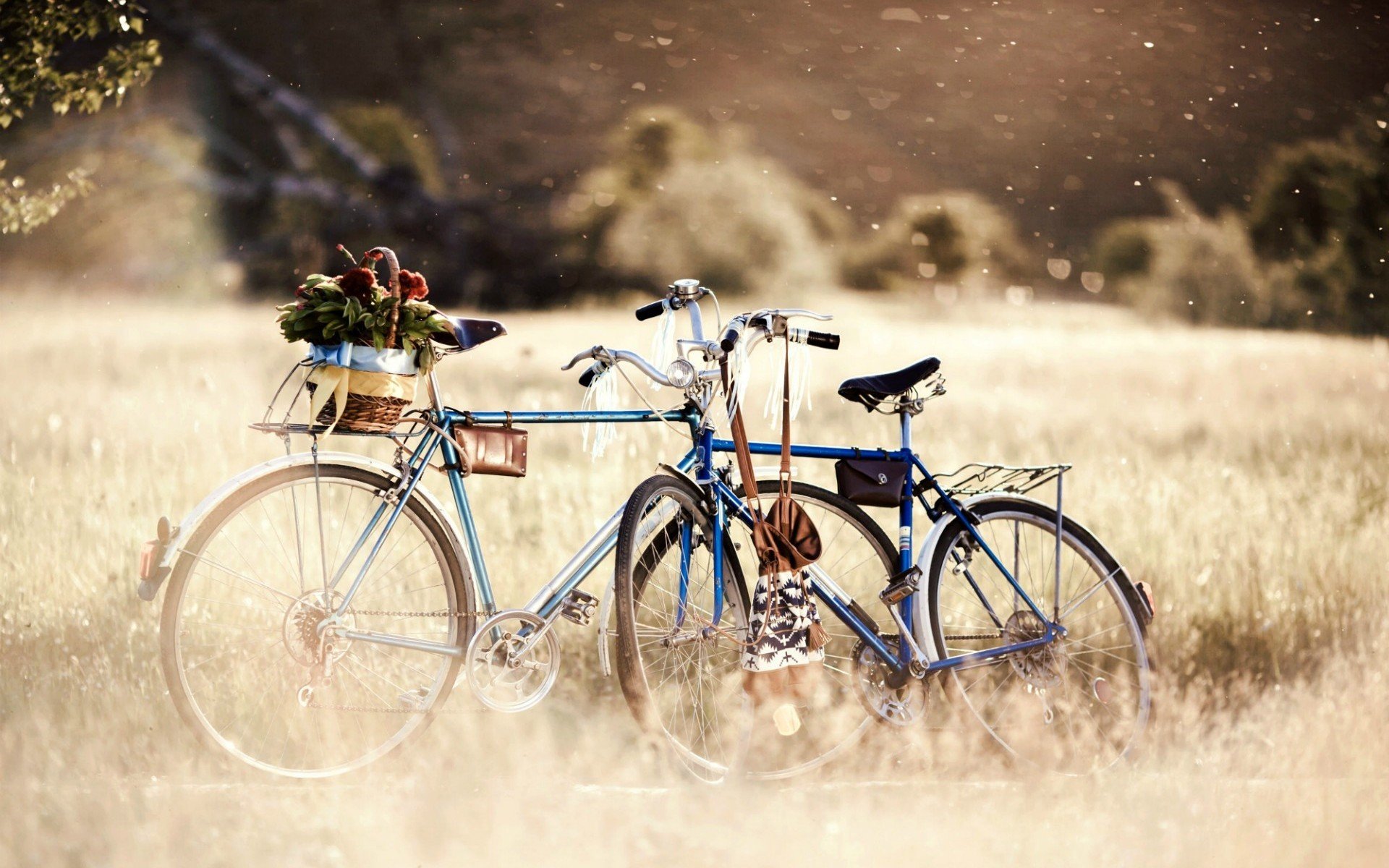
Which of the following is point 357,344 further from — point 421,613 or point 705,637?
point 705,637

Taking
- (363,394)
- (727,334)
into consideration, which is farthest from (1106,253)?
(363,394)

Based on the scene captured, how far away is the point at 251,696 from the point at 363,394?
1.22m

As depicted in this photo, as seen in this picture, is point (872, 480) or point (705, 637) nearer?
point (705, 637)

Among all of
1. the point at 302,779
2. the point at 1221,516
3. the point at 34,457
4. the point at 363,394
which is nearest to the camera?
the point at 363,394

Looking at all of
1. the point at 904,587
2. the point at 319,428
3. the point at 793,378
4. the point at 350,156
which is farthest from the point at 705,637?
the point at 350,156

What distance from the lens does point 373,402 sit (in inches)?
115

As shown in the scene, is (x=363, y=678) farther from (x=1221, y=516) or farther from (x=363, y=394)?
(x=1221, y=516)

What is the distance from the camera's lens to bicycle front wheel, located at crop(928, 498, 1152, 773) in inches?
135

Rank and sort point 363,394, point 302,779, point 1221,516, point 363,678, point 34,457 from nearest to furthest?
point 363,394 → point 302,779 → point 363,678 → point 34,457 → point 1221,516

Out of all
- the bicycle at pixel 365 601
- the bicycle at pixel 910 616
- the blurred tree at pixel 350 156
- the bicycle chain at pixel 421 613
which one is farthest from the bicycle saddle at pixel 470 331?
the blurred tree at pixel 350 156

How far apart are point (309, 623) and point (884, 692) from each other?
5.30ft

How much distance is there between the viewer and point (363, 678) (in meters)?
3.51

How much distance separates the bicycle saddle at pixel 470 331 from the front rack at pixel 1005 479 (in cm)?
134

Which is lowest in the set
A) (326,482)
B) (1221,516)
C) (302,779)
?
(302,779)
